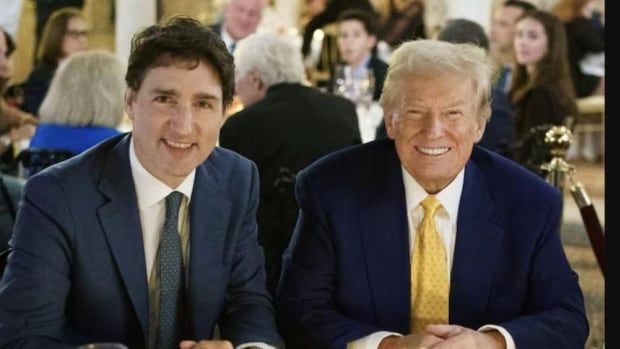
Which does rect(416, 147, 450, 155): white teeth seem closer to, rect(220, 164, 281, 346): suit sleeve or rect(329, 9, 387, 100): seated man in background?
rect(220, 164, 281, 346): suit sleeve

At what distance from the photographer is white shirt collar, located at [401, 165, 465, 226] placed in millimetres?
2723

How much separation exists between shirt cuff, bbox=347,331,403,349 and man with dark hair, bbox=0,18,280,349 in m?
0.19

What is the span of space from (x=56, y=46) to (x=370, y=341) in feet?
20.2

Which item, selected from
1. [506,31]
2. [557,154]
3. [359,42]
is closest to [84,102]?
[557,154]

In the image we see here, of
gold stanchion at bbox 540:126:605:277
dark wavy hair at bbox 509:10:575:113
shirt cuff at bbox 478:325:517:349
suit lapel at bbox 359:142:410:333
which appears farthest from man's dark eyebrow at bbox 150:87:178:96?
dark wavy hair at bbox 509:10:575:113

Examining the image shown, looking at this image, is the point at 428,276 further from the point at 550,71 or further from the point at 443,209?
the point at 550,71

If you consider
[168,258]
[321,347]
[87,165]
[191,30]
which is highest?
[191,30]

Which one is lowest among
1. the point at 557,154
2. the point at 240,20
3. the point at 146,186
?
the point at 557,154

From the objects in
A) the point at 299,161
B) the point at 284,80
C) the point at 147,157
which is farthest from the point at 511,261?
the point at 284,80

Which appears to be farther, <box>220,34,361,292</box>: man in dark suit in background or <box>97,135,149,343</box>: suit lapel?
<box>220,34,361,292</box>: man in dark suit in background

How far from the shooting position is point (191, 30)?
254 centimetres

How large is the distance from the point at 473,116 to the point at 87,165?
0.82 meters

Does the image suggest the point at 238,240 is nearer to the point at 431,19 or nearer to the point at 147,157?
the point at 147,157

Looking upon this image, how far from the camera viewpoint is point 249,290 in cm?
274
